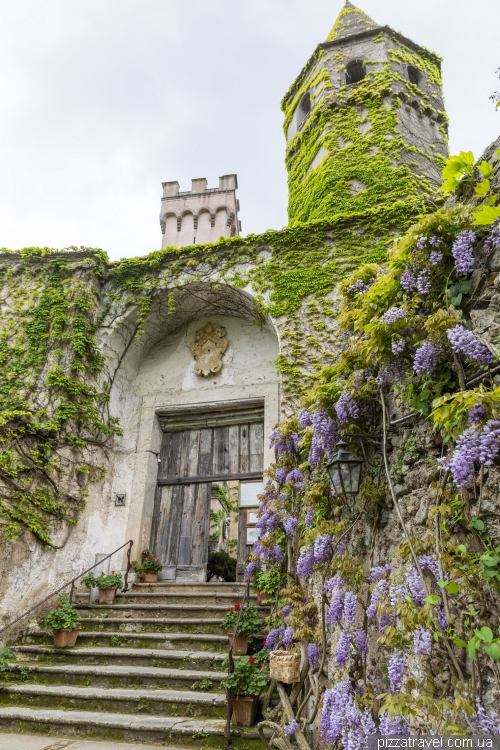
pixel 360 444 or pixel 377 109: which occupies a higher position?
pixel 377 109

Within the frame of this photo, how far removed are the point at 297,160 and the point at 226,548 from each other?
10609 mm

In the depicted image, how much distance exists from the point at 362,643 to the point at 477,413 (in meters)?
1.44

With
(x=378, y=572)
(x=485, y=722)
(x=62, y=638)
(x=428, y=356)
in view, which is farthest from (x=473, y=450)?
(x=62, y=638)

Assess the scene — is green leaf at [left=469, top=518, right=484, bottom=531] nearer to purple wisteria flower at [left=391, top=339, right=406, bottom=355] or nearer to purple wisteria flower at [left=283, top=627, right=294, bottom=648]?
purple wisteria flower at [left=391, top=339, right=406, bottom=355]

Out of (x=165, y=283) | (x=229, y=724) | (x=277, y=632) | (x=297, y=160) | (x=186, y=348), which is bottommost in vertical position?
(x=229, y=724)

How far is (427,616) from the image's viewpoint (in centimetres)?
184

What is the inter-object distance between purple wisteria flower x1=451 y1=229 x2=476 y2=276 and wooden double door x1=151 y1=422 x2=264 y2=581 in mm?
5382

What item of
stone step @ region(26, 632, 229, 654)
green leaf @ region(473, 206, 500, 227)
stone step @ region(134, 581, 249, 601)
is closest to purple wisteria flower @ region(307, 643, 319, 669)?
stone step @ region(26, 632, 229, 654)

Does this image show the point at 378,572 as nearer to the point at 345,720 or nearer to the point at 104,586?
the point at 345,720

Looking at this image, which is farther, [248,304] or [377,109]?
[377,109]

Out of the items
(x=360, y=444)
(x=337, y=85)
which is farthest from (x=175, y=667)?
(x=337, y=85)

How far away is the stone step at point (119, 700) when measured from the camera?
3715 mm

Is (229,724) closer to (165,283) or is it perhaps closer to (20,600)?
(20,600)

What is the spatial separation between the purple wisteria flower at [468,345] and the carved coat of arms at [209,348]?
5.74 meters
